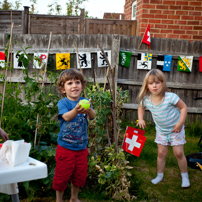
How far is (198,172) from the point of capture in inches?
138

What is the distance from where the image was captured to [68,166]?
2283mm

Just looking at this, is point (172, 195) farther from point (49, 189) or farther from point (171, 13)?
point (171, 13)

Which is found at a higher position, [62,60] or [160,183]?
[62,60]

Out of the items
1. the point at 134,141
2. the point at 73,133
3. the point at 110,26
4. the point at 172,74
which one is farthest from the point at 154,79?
the point at 110,26

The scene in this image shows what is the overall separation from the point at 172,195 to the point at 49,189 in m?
1.34

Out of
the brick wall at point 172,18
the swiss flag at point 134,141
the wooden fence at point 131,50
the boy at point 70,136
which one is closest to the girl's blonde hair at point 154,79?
the swiss flag at point 134,141

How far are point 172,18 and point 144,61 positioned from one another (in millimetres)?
1474

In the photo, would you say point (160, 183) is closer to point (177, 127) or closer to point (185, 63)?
point (177, 127)

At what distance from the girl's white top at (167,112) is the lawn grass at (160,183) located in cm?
65

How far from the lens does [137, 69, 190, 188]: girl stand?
2855mm

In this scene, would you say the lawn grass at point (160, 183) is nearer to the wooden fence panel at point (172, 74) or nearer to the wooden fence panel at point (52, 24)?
the wooden fence panel at point (172, 74)

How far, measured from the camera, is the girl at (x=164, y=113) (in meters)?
2.86

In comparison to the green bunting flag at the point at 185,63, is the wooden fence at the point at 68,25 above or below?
above

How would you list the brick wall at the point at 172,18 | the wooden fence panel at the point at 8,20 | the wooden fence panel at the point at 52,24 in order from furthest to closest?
the wooden fence panel at the point at 8,20, the wooden fence panel at the point at 52,24, the brick wall at the point at 172,18
